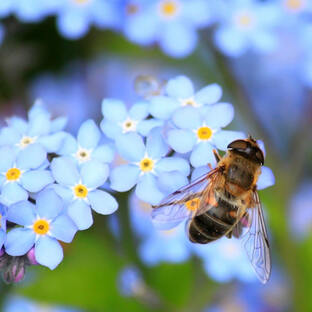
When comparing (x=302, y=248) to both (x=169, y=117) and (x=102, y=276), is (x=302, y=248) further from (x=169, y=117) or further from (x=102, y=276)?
(x=169, y=117)

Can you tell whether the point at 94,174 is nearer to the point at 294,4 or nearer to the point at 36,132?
the point at 36,132

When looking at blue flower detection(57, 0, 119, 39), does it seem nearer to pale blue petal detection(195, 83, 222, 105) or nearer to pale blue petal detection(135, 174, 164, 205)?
pale blue petal detection(195, 83, 222, 105)

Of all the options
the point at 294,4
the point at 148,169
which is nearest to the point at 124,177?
the point at 148,169

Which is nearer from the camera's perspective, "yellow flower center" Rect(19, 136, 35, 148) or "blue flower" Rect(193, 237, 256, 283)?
"yellow flower center" Rect(19, 136, 35, 148)

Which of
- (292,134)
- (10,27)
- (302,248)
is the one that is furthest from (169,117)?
(292,134)

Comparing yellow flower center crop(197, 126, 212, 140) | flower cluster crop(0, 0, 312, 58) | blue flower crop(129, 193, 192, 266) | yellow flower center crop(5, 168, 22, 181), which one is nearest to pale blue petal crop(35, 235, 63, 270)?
yellow flower center crop(5, 168, 22, 181)
